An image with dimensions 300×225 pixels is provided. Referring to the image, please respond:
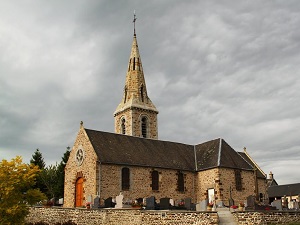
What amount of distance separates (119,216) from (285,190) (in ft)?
143

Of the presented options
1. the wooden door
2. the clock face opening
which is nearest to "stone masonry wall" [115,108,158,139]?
the clock face opening

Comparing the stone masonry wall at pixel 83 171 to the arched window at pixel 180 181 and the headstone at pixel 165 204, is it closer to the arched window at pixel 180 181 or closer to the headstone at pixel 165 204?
the headstone at pixel 165 204

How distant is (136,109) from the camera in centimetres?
4591

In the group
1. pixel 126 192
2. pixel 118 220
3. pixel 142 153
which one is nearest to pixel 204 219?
pixel 118 220

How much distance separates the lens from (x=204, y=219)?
2084cm

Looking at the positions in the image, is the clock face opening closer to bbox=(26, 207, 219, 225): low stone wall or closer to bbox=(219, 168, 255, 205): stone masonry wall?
bbox=(26, 207, 219, 225): low stone wall

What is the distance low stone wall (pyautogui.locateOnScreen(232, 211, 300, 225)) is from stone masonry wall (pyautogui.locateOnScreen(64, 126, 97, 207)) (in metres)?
12.6

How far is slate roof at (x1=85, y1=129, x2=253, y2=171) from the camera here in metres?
31.9

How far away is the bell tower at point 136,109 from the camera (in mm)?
45500

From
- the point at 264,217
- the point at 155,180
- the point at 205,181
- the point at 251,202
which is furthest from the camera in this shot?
the point at 205,181

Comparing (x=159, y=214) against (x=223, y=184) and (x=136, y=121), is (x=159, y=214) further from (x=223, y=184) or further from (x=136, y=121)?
(x=136, y=121)

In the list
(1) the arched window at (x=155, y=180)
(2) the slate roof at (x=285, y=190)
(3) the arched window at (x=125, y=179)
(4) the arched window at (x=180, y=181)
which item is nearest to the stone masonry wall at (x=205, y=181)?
(4) the arched window at (x=180, y=181)

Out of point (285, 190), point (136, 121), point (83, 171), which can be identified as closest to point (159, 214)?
point (83, 171)

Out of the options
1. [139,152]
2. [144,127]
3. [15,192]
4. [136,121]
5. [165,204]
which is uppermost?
[136,121]
